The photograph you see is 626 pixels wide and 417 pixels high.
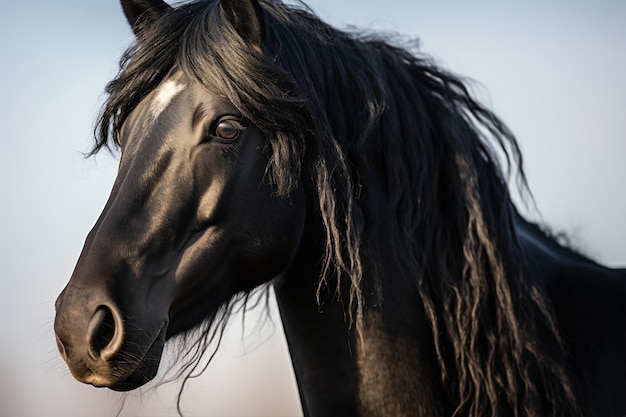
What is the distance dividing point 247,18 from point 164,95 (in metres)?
0.33

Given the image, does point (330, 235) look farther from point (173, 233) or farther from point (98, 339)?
point (98, 339)

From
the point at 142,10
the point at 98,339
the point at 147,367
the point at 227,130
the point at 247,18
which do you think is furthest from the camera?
the point at 142,10

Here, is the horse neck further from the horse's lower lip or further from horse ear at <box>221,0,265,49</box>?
horse ear at <box>221,0,265,49</box>

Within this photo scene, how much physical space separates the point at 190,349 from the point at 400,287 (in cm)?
68

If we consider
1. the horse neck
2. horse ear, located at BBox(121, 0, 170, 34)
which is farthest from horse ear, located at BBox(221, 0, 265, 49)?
the horse neck

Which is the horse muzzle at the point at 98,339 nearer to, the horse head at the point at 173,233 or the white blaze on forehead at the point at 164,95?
the horse head at the point at 173,233

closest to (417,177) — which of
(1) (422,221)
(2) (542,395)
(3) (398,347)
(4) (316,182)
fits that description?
(1) (422,221)

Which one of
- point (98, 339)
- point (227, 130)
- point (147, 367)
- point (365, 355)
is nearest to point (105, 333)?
point (98, 339)

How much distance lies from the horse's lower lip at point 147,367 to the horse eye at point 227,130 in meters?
0.54

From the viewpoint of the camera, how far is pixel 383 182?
2.77 meters

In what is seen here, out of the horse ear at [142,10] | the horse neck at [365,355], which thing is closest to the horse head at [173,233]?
the horse neck at [365,355]

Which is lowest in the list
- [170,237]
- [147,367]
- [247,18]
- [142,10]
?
[147,367]

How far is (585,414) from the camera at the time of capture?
267cm

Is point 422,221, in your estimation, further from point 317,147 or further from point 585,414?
point 585,414
